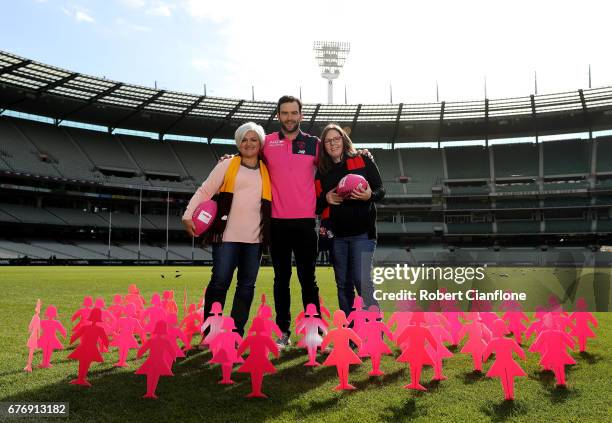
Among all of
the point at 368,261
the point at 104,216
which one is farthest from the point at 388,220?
the point at 368,261

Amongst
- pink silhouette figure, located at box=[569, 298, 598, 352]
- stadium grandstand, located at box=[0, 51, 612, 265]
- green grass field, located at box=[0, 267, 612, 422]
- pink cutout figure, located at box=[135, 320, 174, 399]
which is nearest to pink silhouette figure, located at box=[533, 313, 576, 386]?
green grass field, located at box=[0, 267, 612, 422]

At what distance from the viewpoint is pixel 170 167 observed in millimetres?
55781

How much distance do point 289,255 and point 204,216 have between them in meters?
1.18

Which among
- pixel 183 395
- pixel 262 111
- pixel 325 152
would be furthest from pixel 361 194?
pixel 262 111

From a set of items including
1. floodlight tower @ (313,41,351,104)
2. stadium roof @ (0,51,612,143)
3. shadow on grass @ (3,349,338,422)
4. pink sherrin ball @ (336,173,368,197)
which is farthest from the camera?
floodlight tower @ (313,41,351,104)

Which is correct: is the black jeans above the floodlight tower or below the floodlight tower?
below

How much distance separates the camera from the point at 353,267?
18.5ft

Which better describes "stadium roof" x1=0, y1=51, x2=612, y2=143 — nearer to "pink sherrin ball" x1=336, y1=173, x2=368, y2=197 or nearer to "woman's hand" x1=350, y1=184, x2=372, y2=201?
"woman's hand" x1=350, y1=184, x2=372, y2=201

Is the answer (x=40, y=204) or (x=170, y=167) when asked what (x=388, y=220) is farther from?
(x=40, y=204)

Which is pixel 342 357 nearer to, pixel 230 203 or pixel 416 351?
pixel 416 351

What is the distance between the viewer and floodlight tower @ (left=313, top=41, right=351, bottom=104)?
60.6 m

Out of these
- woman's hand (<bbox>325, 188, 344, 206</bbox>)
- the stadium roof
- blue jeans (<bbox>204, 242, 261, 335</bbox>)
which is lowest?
blue jeans (<bbox>204, 242, 261, 335</bbox>)

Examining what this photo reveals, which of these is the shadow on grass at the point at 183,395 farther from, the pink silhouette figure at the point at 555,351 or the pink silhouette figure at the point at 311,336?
the pink silhouette figure at the point at 555,351

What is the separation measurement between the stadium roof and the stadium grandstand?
0.20 m
